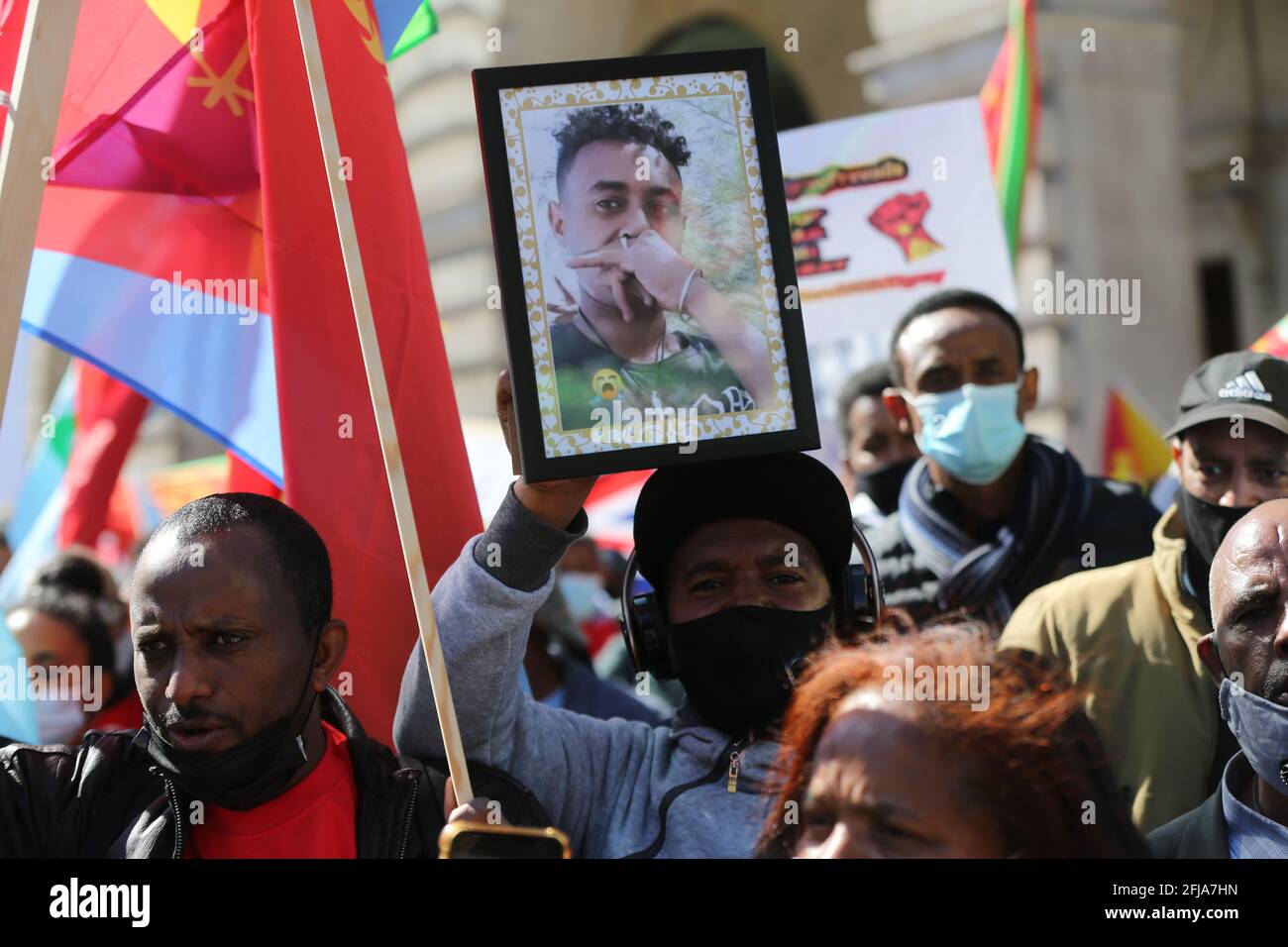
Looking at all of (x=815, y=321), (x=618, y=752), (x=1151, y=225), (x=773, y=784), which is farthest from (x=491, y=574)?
(x=1151, y=225)

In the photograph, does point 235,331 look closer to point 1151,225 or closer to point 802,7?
point 1151,225

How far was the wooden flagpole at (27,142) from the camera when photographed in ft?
8.20

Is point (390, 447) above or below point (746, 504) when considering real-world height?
above

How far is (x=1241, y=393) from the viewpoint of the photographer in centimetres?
371

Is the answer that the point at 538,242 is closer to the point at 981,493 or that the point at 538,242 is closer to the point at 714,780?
the point at 714,780

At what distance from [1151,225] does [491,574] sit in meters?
8.50

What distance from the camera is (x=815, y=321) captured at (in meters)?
6.04

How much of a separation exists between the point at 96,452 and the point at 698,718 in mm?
3036
